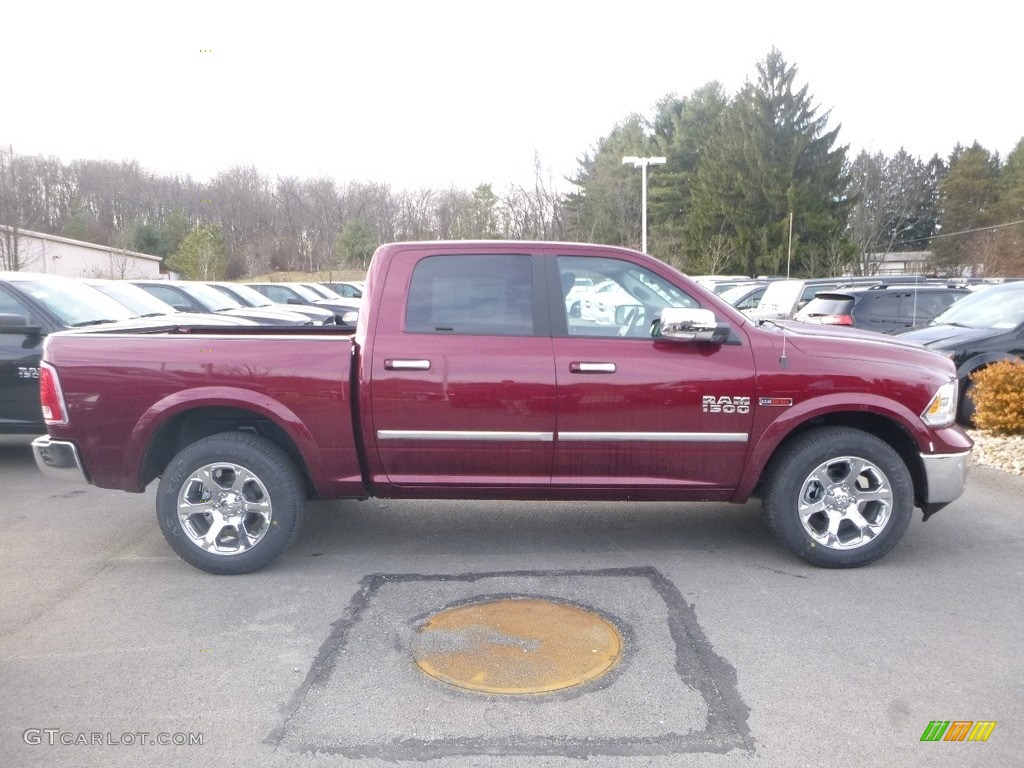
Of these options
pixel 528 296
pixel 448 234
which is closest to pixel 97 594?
pixel 528 296

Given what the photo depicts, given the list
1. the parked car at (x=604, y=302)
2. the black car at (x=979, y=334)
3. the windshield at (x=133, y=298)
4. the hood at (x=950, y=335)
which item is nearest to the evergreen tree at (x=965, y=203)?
the black car at (x=979, y=334)

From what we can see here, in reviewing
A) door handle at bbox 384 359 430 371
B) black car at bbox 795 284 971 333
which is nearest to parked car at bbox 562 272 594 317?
door handle at bbox 384 359 430 371

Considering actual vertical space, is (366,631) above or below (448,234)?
below

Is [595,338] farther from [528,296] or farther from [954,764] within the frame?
[954,764]

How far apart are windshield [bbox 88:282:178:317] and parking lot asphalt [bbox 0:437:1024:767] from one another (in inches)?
255

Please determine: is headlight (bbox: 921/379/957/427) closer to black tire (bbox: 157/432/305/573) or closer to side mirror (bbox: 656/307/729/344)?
side mirror (bbox: 656/307/729/344)

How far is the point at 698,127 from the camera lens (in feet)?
164

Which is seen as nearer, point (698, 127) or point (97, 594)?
point (97, 594)

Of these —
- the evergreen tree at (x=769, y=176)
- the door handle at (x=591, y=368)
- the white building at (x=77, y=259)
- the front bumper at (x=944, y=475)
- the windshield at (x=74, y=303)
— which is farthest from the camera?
the evergreen tree at (x=769, y=176)

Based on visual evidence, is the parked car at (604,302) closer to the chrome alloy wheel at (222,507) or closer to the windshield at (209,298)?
the chrome alloy wheel at (222,507)

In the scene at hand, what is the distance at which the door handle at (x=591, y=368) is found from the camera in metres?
4.83

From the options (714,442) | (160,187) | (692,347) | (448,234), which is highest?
(160,187)

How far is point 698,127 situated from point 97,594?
50094 mm

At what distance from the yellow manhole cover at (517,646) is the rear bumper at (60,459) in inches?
97.7
